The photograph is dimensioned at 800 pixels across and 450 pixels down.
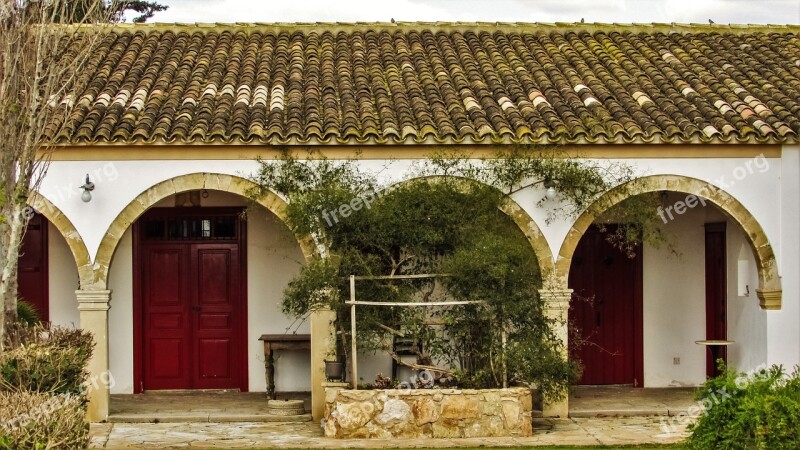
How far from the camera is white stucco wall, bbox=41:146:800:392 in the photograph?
14.7m

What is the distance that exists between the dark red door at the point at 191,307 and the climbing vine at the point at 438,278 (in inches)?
124

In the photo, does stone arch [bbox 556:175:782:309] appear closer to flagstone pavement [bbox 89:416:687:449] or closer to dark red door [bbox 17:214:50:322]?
flagstone pavement [bbox 89:416:687:449]

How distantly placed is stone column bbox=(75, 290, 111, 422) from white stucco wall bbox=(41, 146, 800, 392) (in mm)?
534

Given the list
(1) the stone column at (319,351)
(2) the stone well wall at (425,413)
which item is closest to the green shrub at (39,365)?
(2) the stone well wall at (425,413)

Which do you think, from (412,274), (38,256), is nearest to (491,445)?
(412,274)

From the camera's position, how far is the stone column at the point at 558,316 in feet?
48.3

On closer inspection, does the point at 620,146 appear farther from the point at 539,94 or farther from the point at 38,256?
the point at 38,256

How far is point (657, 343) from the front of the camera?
56.7 ft

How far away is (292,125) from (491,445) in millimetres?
4627

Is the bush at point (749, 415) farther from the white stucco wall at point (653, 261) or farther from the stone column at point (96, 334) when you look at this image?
the stone column at point (96, 334)

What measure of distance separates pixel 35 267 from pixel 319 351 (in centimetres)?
471

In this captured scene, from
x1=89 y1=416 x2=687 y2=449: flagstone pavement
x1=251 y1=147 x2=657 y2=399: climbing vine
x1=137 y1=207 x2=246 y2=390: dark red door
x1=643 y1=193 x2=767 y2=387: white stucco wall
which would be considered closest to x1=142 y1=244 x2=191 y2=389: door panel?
x1=137 y1=207 x2=246 y2=390: dark red door

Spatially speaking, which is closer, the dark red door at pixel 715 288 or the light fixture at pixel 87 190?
the light fixture at pixel 87 190

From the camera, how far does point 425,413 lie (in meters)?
13.2
